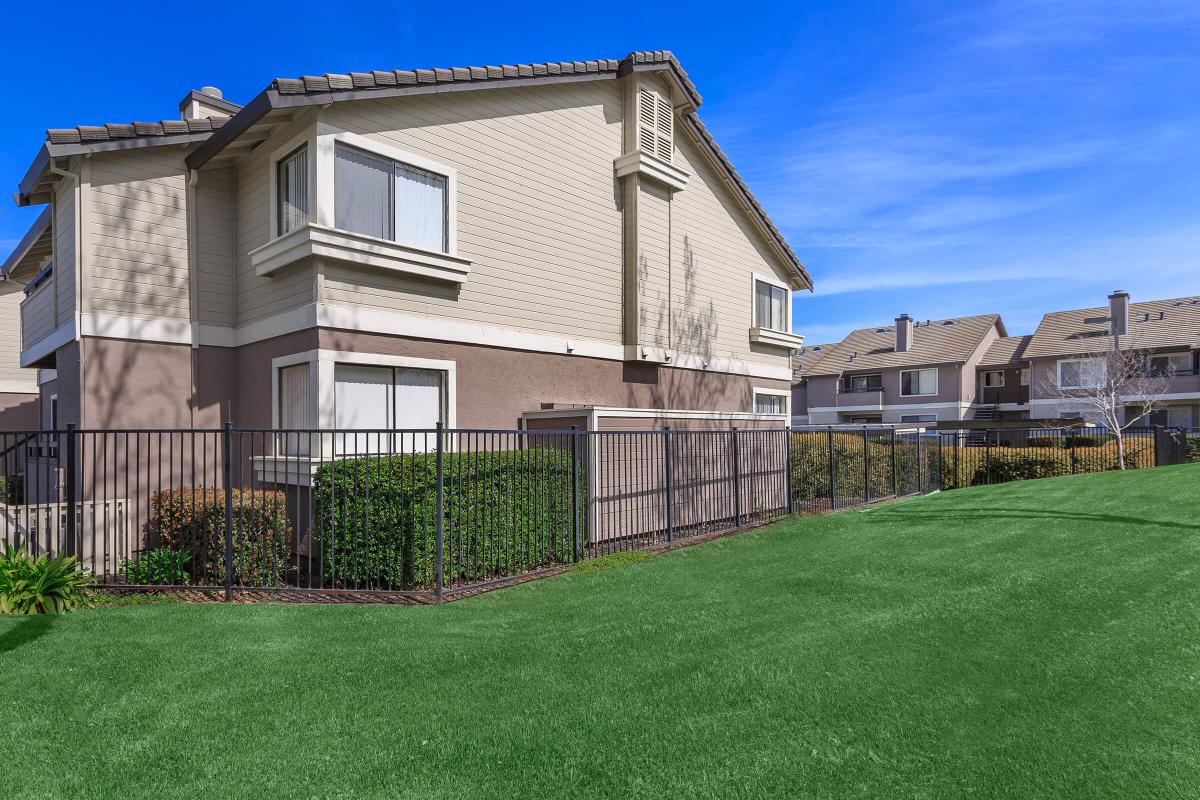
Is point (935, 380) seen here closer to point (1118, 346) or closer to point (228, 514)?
point (1118, 346)

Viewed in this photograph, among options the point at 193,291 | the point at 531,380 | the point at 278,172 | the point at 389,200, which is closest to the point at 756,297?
the point at 531,380

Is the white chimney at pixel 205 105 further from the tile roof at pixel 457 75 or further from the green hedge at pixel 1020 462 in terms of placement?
the green hedge at pixel 1020 462

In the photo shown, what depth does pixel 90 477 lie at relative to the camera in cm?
947

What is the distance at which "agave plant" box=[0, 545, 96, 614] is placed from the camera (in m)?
6.52

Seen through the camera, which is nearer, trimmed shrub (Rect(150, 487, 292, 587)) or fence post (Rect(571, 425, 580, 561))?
trimmed shrub (Rect(150, 487, 292, 587))

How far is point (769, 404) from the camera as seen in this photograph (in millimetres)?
17484

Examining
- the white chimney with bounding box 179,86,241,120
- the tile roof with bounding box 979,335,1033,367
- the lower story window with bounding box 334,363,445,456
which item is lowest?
the lower story window with bounding box 334,363,445,456

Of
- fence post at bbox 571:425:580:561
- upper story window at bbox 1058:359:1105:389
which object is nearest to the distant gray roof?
fence post at bbox 571:425:580:561

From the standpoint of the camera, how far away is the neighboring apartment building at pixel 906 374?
40.4 metres

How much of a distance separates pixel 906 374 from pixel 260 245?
4063 centimetres

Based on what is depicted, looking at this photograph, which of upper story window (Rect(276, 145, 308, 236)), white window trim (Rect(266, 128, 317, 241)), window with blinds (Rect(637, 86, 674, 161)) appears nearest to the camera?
white window trim (Rect(266, 128, 317, 241))

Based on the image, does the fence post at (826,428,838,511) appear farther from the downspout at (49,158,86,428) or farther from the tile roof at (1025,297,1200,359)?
the tile roof at (1025,297,1200,359)

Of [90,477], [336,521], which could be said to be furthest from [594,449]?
[90,477]

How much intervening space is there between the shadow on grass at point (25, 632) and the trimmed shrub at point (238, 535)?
1.55m
